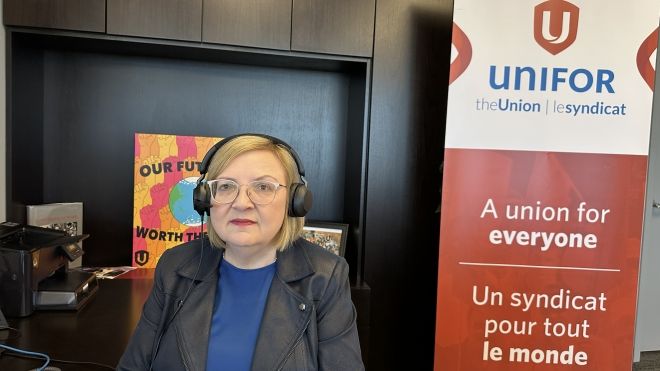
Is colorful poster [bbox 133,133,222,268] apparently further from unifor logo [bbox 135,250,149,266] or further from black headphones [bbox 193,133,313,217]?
black headphones [bbox 193,133,313,217]

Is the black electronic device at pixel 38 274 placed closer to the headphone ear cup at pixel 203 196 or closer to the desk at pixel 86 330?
the desk at pixel 86 330

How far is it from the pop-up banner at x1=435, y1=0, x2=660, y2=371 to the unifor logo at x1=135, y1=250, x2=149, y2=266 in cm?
146

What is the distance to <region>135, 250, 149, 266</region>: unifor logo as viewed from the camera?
96.5 inches

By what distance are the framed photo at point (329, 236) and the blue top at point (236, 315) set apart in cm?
118

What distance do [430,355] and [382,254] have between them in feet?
1.94

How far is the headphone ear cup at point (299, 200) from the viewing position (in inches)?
45.2

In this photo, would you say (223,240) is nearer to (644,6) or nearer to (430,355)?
(430,355)

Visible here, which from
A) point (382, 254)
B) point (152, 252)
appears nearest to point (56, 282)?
point (152, 252)

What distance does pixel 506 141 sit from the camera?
6.70 ft

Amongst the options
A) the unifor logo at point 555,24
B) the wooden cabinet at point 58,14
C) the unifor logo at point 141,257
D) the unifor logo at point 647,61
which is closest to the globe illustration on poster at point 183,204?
the unifor logo at point 141,257

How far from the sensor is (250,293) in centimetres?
116

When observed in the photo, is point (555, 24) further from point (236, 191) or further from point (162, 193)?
point (162, 193)

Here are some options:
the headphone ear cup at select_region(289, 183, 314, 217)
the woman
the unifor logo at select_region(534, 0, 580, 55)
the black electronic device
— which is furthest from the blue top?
the unifor logo at select_region(534, 0, 580, 55)

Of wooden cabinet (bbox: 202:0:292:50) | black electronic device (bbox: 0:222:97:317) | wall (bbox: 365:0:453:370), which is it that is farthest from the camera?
wall (bbox: 365:0:453:370)
